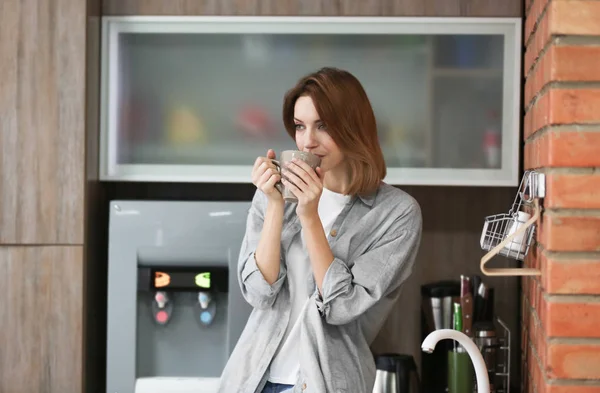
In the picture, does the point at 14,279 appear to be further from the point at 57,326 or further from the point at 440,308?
the point at 440,308

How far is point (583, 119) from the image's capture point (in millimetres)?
1735

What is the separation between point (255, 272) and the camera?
1.87 meters

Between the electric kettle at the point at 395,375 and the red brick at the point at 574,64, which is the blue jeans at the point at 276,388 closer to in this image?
the electric kettle at the point at 395,375

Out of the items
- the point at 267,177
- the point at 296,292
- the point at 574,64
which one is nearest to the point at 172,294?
the point at 296,292

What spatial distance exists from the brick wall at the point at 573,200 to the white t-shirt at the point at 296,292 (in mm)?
479

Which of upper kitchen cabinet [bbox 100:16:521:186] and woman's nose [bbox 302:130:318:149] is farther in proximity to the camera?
upper kitchen cabinet [bbox 100:16:521:186]

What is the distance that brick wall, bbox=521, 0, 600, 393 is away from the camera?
1.73 meters

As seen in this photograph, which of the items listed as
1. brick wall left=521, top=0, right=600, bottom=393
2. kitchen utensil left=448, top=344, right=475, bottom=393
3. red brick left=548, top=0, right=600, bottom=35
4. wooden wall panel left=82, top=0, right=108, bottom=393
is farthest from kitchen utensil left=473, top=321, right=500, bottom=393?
wooden wall panel left=82, top=0, right=108, bottom=393

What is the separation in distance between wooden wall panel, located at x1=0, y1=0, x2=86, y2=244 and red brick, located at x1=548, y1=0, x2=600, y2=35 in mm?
1343

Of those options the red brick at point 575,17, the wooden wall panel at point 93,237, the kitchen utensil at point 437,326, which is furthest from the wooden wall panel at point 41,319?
the red brick at point 575,17

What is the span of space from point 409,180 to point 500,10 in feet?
1.89

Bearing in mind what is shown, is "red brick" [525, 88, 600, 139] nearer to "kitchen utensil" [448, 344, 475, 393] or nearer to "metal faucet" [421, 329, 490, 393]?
"metal faucet" [421, 329, 490, 393]

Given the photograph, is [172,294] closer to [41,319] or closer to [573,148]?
[41,319]

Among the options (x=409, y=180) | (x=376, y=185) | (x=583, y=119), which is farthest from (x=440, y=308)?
(x=583, y=119)
